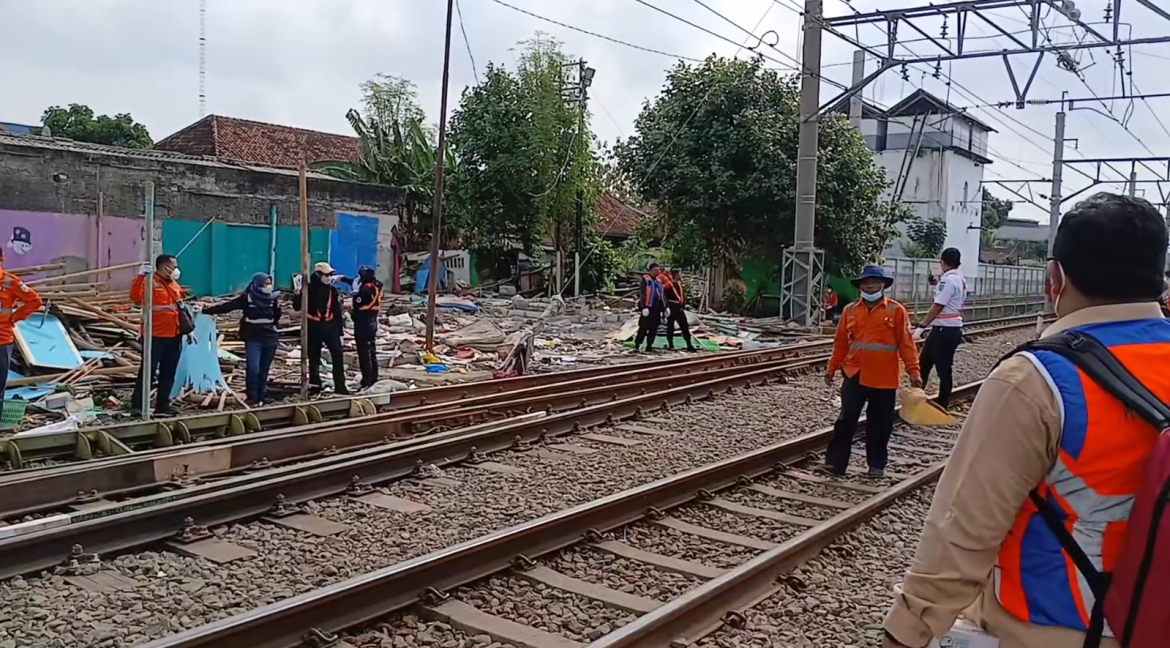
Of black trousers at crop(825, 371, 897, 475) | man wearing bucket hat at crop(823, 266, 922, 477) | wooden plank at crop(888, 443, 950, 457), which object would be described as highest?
man wearing bucket hat at crop(823, 266, 922, 477)

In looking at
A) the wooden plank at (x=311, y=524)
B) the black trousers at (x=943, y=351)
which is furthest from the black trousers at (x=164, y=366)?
the black trousers at (x=943, y=351)

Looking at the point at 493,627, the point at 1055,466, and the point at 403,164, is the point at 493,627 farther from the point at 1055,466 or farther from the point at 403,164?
the point at 403,164

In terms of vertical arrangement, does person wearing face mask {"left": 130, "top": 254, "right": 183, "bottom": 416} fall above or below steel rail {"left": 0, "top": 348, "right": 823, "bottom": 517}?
above

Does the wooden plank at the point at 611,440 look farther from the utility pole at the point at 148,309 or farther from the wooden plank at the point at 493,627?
the wooden plank at the point at 493,627

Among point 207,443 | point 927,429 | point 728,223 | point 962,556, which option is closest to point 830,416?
point 927,429

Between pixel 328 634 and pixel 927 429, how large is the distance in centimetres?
831

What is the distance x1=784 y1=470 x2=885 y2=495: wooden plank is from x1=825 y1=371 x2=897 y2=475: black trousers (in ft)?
0.71

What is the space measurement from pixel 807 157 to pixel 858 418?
1564cm

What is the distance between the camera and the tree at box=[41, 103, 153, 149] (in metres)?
52.8

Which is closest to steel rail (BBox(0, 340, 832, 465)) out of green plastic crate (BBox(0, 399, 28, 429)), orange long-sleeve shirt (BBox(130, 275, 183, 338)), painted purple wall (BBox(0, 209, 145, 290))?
orange long-sleeve shirt (BBox(130, 275, 183, 338))

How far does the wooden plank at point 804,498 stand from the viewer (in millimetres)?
7461

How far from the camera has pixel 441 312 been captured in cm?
2361

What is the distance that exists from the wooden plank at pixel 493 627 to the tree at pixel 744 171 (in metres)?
23.2

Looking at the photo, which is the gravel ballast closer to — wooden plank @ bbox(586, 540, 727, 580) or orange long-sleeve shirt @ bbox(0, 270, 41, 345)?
wooden plank @ bbox(586, 540, 727, 580)
